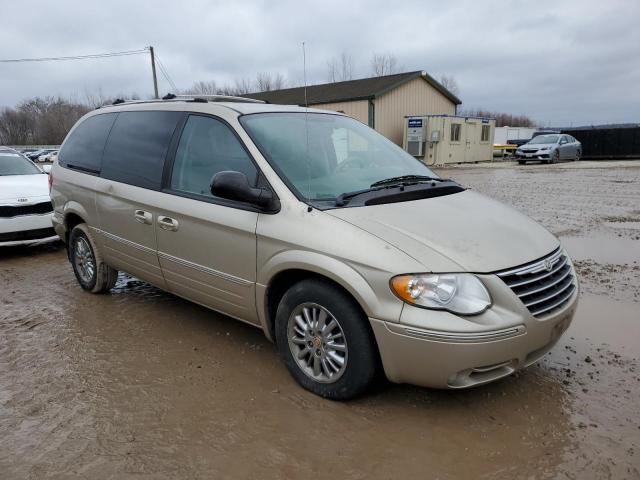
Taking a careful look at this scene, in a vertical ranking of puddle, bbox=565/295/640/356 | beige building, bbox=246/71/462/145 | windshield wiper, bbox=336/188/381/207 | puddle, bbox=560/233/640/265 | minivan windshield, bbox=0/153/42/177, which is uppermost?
beige building, bbox=246/71/462/145

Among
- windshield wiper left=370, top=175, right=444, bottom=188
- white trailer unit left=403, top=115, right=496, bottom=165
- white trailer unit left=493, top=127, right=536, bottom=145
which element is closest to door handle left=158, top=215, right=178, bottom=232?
windshield wiper left=370, top=175, right=444, bottom=188

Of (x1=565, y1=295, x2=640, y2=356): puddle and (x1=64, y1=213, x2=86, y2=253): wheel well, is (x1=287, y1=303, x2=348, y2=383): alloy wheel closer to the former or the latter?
(x1=565, y1=295, x2=640, y2=356): puddle

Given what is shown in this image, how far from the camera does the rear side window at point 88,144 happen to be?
15.9 feet

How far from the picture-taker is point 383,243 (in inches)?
Result: 109

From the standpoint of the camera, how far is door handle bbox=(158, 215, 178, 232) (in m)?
3.78

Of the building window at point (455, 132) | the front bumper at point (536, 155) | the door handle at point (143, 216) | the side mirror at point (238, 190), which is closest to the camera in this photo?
the side mirror at point (238, 190)

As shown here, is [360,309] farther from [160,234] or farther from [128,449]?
[160,234]

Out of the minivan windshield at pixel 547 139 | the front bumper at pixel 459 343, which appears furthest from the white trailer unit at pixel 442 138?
the front bumper at pixel 459 343

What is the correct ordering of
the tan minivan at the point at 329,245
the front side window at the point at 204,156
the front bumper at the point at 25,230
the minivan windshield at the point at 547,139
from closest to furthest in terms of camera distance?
the tan minivan at the point at 329,245
the front side window at the point at 204,156
the front bumper at the point at 25,230
the minivan windshield at the point at 547,139

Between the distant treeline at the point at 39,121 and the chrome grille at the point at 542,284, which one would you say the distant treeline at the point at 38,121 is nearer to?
the distant treeline at the point at 39,121

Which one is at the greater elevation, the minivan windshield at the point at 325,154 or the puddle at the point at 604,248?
the minivan windshield at the point at 325,154

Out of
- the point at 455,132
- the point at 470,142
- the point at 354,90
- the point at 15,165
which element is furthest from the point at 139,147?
the point at 470,142

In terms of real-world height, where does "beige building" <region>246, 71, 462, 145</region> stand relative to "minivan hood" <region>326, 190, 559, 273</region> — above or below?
above

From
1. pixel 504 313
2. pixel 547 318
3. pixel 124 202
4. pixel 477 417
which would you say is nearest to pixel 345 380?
pixel 477 417
